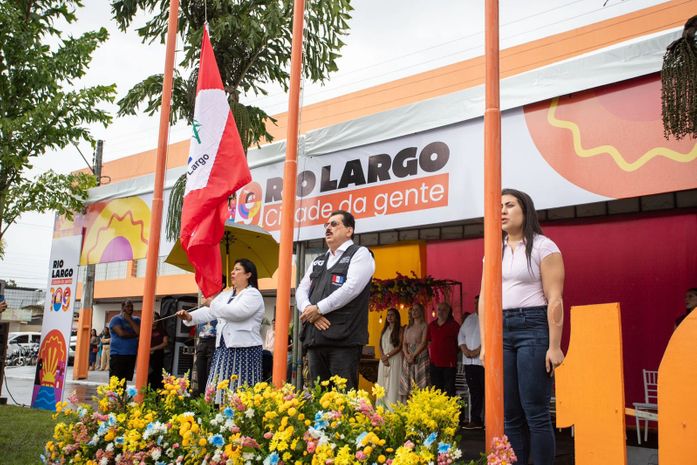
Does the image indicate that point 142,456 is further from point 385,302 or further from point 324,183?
point 385,302

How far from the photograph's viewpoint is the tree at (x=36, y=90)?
7.09 metres

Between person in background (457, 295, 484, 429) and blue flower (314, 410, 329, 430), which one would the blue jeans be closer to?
blue flower (314, 410, 329, 430)

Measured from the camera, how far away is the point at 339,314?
13.6ft

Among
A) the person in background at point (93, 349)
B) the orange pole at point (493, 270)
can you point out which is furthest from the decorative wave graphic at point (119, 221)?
the person in background at point (93, 349)

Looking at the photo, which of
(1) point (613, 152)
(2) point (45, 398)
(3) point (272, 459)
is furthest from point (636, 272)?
(2) point (45, 398)

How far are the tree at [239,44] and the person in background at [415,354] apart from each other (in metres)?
3.35

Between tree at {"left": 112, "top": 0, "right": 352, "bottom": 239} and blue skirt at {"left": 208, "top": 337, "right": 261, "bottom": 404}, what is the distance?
141 inches

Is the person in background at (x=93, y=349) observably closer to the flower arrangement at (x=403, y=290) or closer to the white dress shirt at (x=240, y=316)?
the flower arrangement at (x=403, y=290)

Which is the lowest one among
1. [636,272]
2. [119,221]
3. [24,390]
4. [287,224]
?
[24,390]

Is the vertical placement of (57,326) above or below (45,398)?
above

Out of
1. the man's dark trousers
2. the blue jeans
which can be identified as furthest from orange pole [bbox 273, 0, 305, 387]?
the blue jeans

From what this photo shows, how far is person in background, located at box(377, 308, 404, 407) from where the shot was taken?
29.5 feet

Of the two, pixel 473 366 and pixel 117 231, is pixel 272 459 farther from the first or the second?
pixel 117 231

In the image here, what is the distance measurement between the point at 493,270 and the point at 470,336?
610 cm
